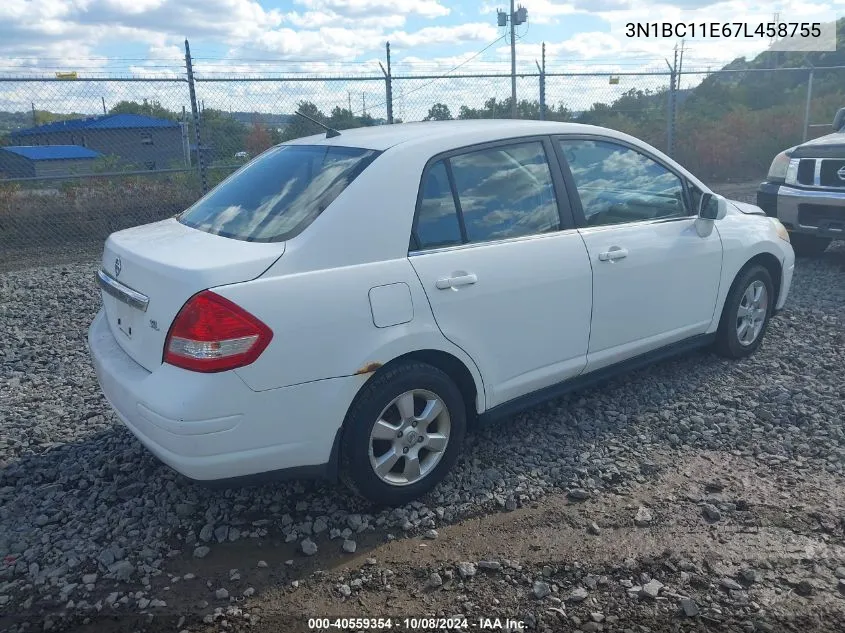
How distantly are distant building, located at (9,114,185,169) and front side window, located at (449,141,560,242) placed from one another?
789cm

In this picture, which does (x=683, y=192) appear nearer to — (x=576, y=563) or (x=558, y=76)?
(x=576, y=563)

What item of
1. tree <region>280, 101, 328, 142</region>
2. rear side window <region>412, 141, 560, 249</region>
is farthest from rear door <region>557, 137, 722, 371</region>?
tree <region>280, 101, 328, 142</region>

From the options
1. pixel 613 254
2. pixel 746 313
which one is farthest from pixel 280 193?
pixel 746 313

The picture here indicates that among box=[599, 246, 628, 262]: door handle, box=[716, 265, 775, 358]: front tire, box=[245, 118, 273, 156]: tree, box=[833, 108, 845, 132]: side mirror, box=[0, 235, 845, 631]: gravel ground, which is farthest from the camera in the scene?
box=[245, 118, 273, 156]: tree

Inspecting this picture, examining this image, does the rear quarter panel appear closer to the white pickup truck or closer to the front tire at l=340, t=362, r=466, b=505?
the front tire at l=340, t=362, r=466, b=505

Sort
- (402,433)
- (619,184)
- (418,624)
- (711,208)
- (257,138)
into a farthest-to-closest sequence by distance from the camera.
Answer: (257,138) → (711,208) → (619,184) → (402,433) → (418,624)

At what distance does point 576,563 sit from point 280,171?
7.60 ft

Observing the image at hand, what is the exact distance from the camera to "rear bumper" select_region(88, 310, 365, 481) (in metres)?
2.80

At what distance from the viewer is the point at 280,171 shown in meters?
3.68

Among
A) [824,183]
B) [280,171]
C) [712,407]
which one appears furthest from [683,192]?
[824,183]

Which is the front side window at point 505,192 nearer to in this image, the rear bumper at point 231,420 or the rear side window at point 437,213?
the rear side window at point 437,213

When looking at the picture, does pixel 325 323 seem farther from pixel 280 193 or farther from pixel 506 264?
pixel 506 264

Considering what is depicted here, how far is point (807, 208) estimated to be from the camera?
24.8ft

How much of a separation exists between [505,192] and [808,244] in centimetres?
609
